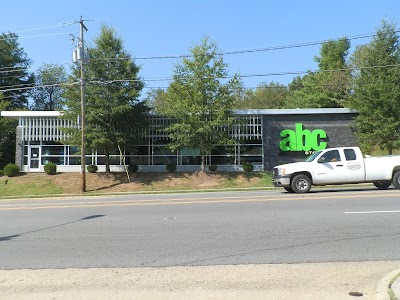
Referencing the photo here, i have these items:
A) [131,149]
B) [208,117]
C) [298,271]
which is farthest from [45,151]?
[298,271]

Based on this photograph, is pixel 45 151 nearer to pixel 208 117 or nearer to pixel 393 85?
pixel 208 117

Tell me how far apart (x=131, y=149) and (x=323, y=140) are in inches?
609

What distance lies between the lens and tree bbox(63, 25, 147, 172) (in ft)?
95.0

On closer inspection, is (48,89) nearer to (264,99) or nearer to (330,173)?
(264,99)

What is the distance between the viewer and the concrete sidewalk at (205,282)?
4.96m

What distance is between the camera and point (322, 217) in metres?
9.91

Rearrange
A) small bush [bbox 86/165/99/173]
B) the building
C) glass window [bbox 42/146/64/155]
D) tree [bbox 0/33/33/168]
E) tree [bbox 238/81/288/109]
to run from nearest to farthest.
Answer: small bush [bbox 86/165/99/173] → the building → glass window [bbox 42/146/64/155] → tree [bbox 0/33/33/168] → tree [bbox 238/81/288/109]

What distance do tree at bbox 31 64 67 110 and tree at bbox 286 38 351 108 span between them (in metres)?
39.2

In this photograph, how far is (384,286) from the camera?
191 inches

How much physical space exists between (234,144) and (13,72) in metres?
46.1

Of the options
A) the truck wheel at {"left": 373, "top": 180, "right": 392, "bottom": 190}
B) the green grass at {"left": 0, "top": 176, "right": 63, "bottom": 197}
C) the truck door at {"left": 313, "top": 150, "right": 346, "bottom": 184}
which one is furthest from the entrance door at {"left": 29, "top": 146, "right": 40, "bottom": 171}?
the truck wheel at {"left": 373, "top": 180, "right": 392, "bottom": 190}

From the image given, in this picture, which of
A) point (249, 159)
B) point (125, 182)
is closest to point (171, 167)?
point (125, 182)

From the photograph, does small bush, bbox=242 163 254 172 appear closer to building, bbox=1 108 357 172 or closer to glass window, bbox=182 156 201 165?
building, bbox=1 108 357 172

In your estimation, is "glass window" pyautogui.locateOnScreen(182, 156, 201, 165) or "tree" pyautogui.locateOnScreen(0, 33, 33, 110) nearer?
"glass window" pyautogui.locateOnScreen(182, 156, 201, 165)
